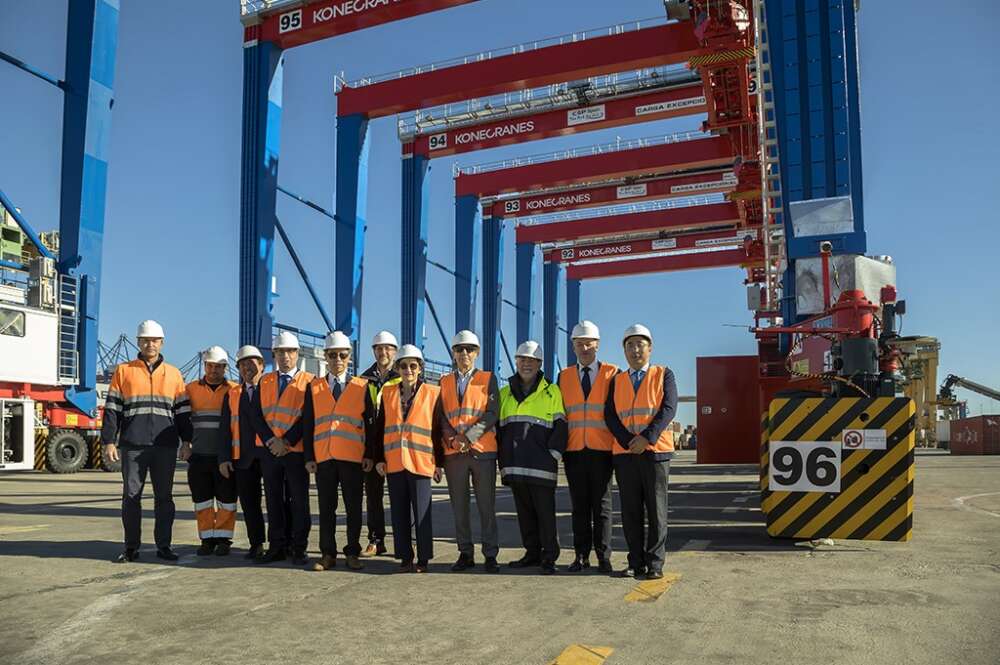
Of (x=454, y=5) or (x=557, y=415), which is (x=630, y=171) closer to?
(x=454, y=5)

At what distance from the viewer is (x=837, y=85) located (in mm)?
11398

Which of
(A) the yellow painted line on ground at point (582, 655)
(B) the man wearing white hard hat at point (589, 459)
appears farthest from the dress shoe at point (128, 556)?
(A) the yellow painted line on ground at point (582, 655)

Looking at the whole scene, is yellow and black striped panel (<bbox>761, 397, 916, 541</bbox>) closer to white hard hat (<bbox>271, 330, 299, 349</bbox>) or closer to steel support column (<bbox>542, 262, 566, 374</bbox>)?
white hard hat (<bbox>271, 330, 299, 349</bbox>)

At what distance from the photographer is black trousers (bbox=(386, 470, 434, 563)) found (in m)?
5.95

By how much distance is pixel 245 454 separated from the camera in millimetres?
6555

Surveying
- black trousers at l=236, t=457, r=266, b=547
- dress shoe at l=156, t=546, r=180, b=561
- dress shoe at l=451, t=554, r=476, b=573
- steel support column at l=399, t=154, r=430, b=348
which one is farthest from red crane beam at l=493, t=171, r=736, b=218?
dress shoe at l=156, t=546, r=180, b=561

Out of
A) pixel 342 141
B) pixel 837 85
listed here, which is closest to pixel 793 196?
pixel 837 85

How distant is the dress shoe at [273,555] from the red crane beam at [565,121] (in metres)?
19.1

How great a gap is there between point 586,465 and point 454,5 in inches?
547

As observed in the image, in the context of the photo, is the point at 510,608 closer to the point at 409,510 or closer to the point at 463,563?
the point at 463,563

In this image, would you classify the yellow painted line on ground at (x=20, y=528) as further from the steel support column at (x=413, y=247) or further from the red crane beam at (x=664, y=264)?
the red crane beam at (x=664, y=264)

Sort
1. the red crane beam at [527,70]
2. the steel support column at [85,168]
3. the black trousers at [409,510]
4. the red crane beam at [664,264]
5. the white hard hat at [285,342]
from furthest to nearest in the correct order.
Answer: the red crane beam at [664,264] < the red crane beam at [527,70] < the steel support column at [85,168] < the white hard hat at [285,342] < the black trousers at [409,510]

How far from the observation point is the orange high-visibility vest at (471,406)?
6066mm

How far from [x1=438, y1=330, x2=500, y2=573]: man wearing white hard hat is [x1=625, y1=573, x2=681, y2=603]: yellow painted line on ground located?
3.85 ft
